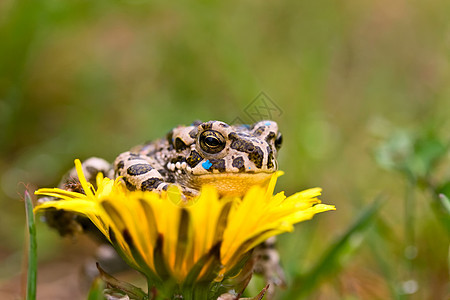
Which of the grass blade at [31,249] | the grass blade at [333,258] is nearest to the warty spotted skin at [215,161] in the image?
the grass blade at [31,249]

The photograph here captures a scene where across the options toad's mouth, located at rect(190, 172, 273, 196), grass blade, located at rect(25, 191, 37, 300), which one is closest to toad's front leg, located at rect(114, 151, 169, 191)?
toad's mouth, located at rect(190, 172, 273, 196)

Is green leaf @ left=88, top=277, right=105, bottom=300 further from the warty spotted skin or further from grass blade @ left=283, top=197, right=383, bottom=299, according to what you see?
grass blade @ left=283, top=197, right=383, bottom=299

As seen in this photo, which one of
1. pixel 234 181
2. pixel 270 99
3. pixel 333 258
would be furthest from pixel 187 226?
pixel 270 99

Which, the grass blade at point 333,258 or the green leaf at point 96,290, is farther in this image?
the grass blade at point 333,258

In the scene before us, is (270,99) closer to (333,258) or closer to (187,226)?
(333,258)

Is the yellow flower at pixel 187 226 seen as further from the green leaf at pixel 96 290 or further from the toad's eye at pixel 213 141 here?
the toad's eye at pixel 213 141

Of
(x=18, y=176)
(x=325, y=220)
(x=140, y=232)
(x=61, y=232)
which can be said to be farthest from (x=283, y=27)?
(x=140, y=232)
